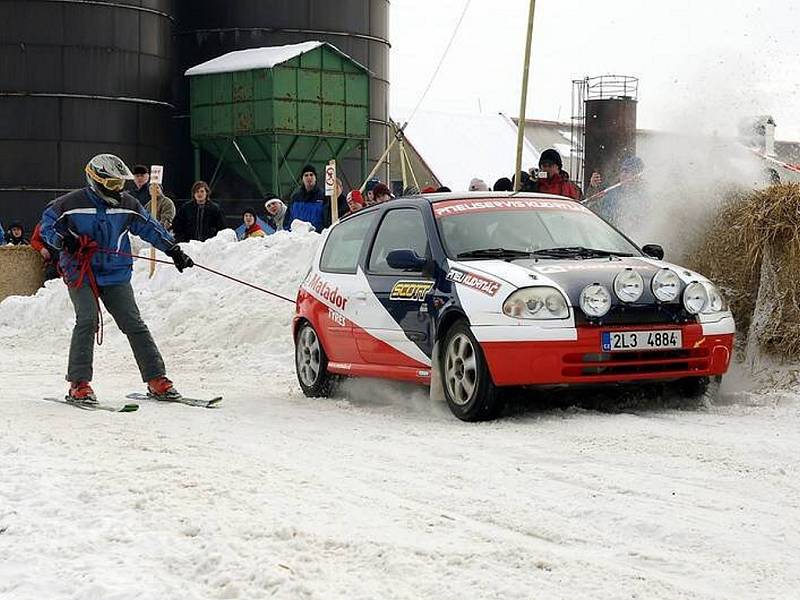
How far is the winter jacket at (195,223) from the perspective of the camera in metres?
20.3

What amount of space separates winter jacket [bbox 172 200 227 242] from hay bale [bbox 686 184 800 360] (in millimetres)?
10522

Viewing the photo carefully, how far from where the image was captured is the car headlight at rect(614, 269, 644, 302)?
8938 millimetres

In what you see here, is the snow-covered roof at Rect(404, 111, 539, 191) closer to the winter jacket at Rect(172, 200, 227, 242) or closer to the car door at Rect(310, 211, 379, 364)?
the winter jacket at Rect(172, 200, 227, 242)

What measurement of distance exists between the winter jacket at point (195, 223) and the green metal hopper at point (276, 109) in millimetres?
15242

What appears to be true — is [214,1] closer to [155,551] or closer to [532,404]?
[532,404]

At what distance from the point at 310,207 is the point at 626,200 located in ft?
22.3

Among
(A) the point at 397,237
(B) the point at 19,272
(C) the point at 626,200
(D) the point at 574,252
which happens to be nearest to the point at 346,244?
(A) the point at 397,237

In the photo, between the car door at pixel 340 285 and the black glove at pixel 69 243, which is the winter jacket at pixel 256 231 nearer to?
the car door at pixel 340 285

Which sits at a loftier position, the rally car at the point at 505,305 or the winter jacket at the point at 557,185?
the winter jacket at the point at 557,185

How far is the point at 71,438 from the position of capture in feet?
26.8

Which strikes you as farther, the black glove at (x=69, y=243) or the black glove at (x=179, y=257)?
the black glove at (x=179, y=257)

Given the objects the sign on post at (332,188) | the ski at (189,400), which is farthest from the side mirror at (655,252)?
the sign on post at (332,188)

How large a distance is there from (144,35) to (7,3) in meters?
3.44

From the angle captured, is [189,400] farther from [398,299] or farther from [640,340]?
[640,340]
